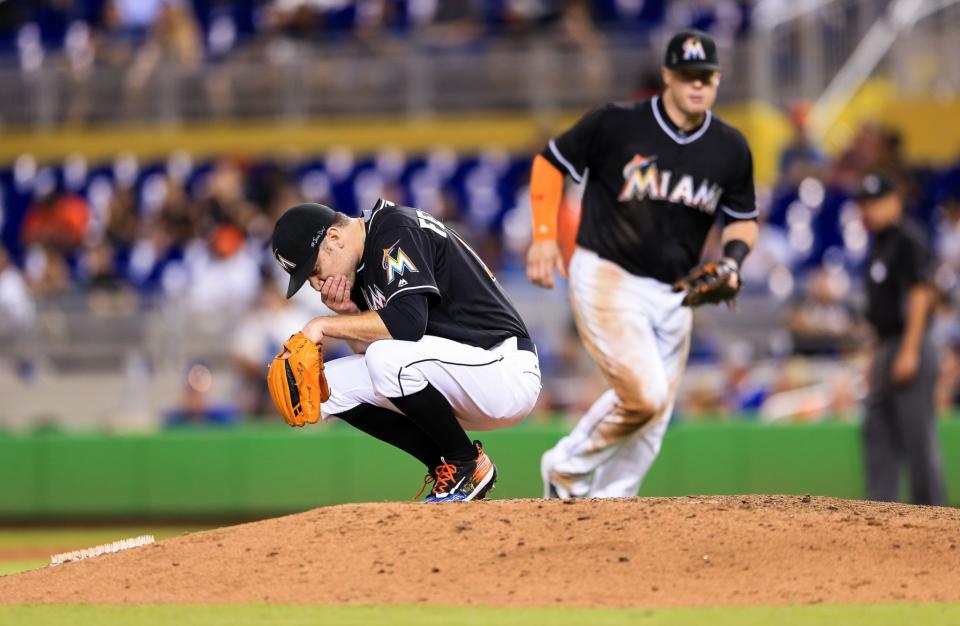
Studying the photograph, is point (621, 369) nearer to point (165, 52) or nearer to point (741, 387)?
point (741, 387)

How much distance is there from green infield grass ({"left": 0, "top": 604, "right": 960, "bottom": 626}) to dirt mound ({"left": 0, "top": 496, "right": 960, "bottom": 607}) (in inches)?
5.5

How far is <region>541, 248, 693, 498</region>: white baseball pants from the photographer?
23.2ft

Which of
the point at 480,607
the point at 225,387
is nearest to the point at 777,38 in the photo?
the point at 225,387

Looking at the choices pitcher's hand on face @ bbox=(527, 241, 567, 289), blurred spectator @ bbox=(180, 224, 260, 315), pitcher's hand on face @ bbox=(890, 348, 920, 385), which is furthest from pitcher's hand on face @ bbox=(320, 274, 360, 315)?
blurred spectator @ bbox=(180, 224, 260, 315)

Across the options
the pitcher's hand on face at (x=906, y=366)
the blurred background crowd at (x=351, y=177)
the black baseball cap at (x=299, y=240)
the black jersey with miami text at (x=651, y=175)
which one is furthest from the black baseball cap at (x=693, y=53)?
the blurred background crowd at (x=351, y=177)

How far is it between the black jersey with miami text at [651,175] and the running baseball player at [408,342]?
3.16 feet

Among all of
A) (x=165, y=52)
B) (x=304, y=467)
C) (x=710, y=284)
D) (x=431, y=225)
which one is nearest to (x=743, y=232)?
(x=710, y=284)

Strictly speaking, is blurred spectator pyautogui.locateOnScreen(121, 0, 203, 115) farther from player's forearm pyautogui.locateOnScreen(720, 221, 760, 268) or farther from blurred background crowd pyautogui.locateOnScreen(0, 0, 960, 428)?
player's forearm pyautogui.locateOnScreen(720, 221, 760, 268)

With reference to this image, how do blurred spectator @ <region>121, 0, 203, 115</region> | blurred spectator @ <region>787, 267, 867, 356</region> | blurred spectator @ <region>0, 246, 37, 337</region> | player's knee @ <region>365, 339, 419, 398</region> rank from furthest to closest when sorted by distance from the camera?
blurred spectator @ <region>121, 0, 203, 115</region>, blurred spectator @ <region>0, 246, 37, 337</region>, blurred spectator @ <region>787, 267, 867, 356</region>, player's knee @ <region>365, 339, 419, 398</region>

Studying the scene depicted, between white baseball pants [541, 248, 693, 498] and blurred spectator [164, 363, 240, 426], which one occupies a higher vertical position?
white baseball pants [541, 248, 693, 498]

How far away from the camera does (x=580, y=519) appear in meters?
5.64

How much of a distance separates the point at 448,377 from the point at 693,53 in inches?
82.6

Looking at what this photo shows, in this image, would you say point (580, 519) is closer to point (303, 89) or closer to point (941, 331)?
point (941, 331)

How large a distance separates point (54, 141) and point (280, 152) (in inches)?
122
